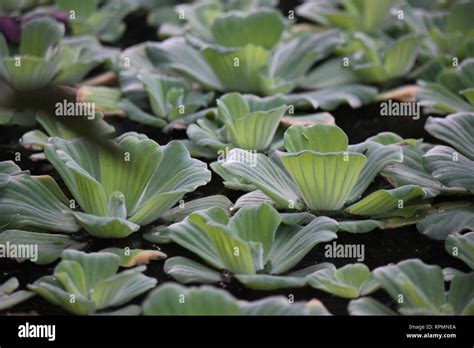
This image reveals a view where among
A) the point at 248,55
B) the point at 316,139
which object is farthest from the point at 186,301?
the point at 248,55

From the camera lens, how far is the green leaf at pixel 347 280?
196 cm

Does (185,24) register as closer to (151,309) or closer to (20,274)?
(20,274)

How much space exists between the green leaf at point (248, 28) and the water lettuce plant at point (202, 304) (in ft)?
4.43

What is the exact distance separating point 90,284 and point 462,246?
828 mm

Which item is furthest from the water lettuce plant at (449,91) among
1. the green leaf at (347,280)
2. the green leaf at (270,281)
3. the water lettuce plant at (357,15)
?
the green leaf at (270,281)

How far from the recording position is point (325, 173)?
7.12ft

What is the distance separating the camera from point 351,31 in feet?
10.8

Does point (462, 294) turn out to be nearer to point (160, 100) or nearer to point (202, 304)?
point (202, 304)

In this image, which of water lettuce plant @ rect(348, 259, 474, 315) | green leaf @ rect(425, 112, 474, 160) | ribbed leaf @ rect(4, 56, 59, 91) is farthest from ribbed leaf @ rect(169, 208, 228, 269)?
ribbed leaf @ rect(4, 56, 59, 91)

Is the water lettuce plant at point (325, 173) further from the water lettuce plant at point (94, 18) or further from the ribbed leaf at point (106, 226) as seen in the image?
the water lettuce plant at point (94, 18)

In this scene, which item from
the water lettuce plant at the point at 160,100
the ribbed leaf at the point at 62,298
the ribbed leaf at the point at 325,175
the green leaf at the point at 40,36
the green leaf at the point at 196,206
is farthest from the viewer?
the green leaf at the point at 40,36

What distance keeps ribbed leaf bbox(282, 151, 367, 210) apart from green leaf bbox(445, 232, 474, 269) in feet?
0.88
